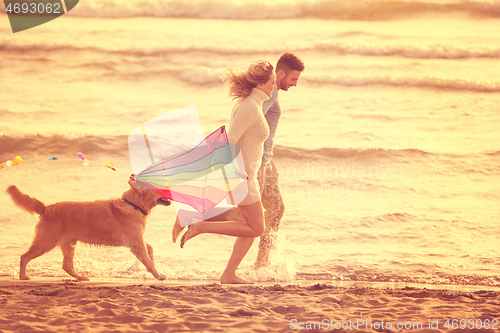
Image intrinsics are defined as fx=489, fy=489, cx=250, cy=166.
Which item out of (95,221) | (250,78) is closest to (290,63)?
(250,78)

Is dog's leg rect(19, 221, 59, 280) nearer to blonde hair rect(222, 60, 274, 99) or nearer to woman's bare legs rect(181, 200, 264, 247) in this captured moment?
woman's bare legs rect(181, 200, 264, 247)

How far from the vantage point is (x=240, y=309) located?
3.62m

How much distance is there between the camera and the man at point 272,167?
5.04 m

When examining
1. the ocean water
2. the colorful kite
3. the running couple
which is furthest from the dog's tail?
the running couple

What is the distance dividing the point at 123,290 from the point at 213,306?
944mm

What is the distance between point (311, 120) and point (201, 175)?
11021 mm

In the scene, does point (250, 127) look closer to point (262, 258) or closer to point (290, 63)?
point (290, 63)

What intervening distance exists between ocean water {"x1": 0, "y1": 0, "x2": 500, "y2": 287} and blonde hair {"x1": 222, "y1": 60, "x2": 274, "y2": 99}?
2107 millimetres

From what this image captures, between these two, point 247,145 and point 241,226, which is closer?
point 247,145

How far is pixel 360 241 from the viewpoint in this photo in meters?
6.89

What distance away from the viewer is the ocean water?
629cm

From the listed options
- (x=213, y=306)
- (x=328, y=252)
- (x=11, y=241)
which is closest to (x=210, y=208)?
(x=213, y=306)

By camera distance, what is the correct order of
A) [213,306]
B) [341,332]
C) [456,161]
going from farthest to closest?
[456,161]
[213,306]
[341,332]

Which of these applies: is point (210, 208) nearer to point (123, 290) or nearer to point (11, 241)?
point (123, 290)
